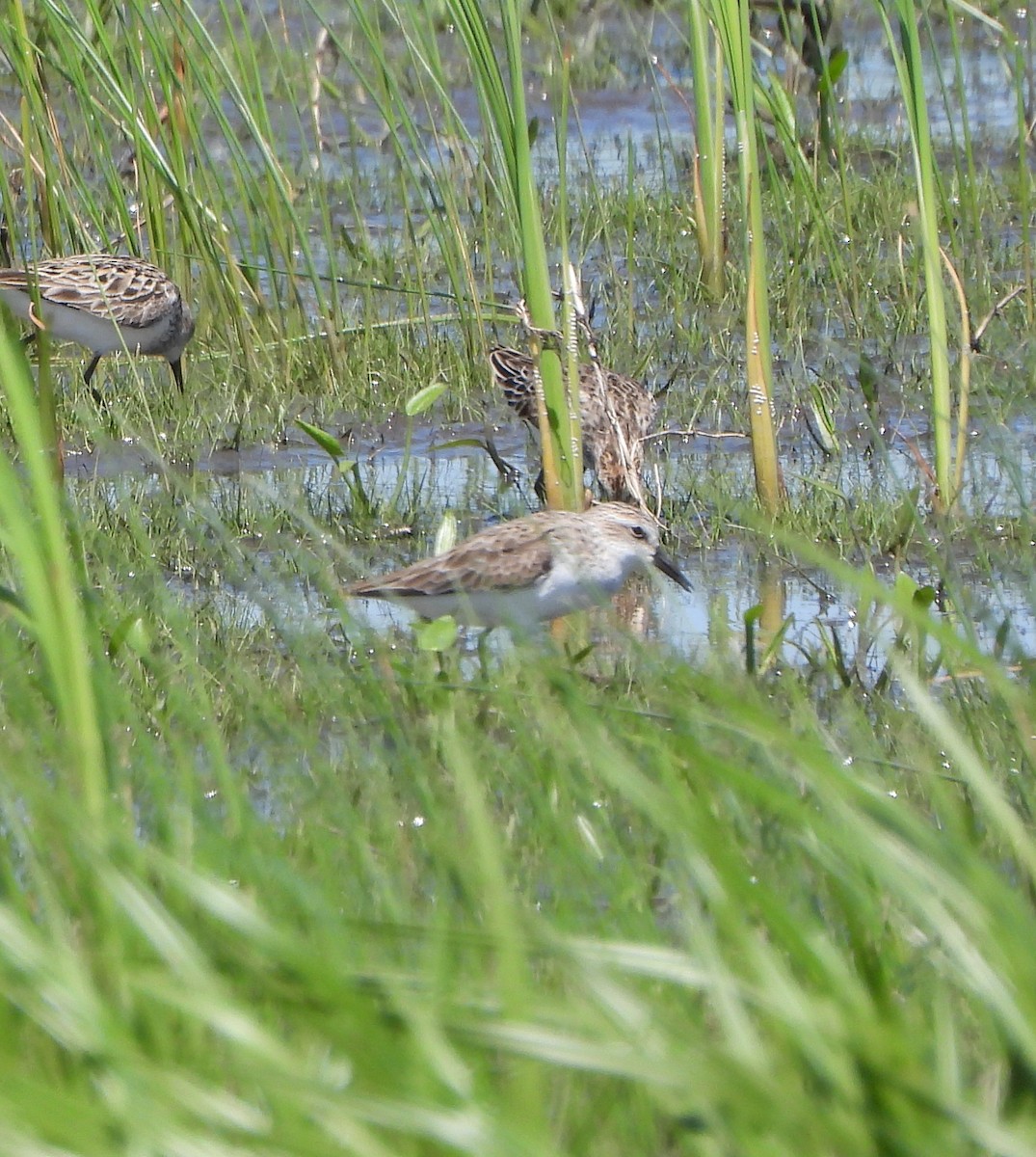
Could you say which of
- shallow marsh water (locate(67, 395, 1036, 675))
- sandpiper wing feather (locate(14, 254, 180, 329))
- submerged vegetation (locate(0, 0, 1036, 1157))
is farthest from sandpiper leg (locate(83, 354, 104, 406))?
shallow marsh water (locate(67, 395, 1036, 675))

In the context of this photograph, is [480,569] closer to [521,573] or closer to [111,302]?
[521,573]

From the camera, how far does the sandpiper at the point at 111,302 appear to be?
27.0 feet

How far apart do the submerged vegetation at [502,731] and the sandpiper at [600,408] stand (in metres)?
0.22

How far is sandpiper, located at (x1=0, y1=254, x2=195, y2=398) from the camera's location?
27.0 feet

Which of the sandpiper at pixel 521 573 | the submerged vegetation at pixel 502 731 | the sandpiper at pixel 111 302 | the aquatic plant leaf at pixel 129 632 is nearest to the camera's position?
the submerged vegetation at pixel 502 731

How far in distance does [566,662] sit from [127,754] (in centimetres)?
103

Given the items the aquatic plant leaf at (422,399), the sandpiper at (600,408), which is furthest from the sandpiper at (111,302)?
the aquatic plant leaf at (422,399)

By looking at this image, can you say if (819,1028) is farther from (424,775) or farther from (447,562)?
(447,562)

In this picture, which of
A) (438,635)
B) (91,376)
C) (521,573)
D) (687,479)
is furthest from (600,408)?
(91,376)

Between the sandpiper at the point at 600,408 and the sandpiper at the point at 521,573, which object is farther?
the sandpiper at the point at 600,408

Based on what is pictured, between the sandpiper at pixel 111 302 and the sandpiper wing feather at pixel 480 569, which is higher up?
the sandpiper at pixel 111 302

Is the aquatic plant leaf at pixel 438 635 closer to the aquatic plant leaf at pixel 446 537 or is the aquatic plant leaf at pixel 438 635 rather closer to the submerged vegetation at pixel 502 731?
the submerged vegetation at pixel 502 731

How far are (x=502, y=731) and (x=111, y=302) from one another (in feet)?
13.3

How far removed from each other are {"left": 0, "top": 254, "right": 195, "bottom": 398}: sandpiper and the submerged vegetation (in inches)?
6.3
